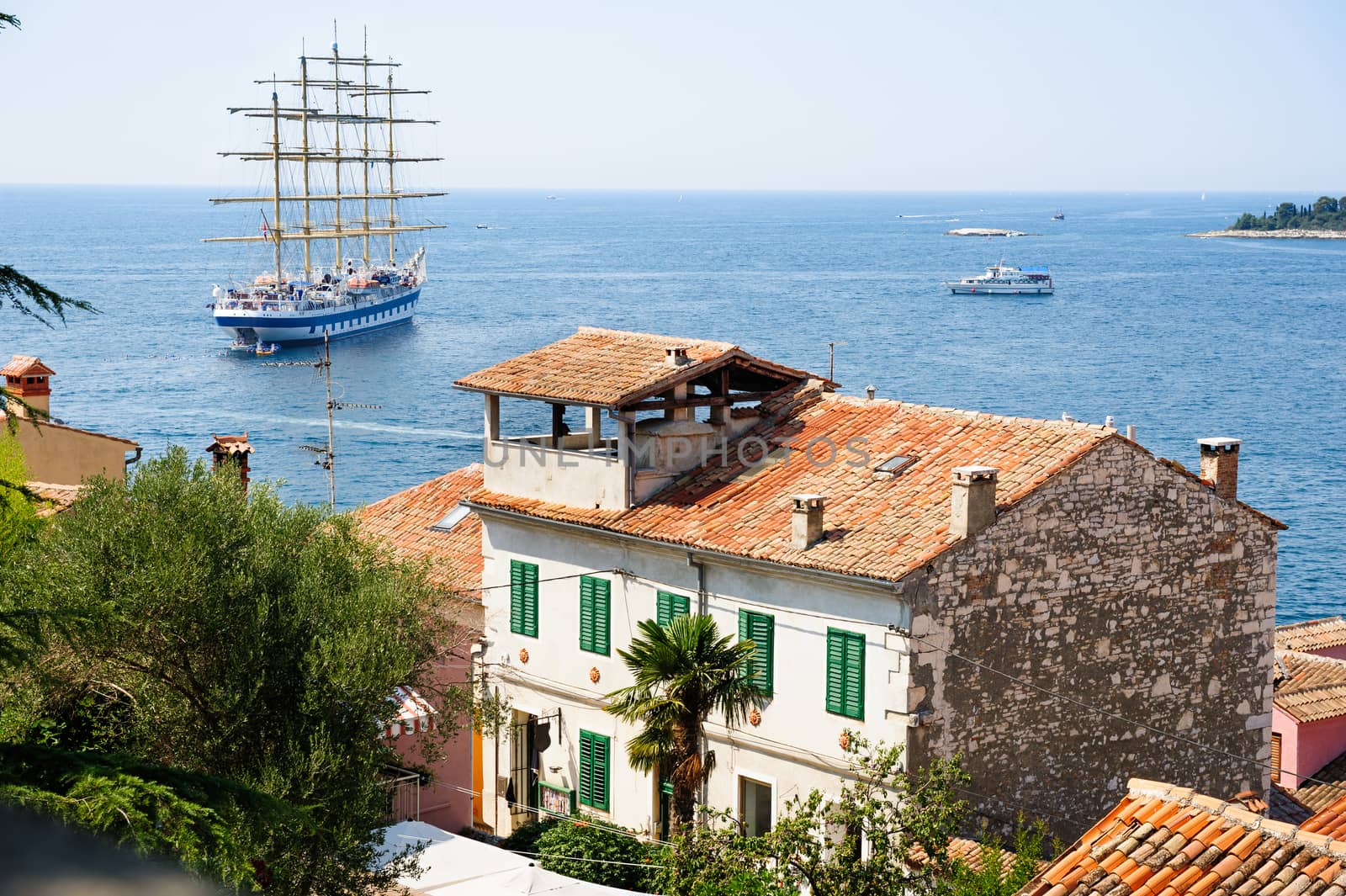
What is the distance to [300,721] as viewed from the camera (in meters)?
16.6

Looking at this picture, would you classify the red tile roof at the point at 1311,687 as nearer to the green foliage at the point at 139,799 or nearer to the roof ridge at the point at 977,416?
the roof ridge at the point at 977,416

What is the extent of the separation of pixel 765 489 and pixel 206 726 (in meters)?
10.7

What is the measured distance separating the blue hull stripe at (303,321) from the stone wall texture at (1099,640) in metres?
109

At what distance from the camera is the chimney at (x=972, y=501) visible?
20.7 metres

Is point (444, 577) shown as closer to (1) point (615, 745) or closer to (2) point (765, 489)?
(1) point (615, 745)

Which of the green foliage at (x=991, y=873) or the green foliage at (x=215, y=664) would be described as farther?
the green foliage at (x=991, y=873)

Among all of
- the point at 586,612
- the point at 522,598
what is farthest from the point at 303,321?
the point at 586,612

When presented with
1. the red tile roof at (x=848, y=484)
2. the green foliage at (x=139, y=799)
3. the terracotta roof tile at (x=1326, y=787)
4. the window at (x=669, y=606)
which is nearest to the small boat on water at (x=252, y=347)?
the red tile roof at (x=848, y=484)

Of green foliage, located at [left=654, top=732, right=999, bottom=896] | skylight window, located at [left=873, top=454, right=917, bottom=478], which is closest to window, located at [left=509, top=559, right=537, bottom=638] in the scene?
skylight window, located at [left=873, top=454, right=917, bottom=478]

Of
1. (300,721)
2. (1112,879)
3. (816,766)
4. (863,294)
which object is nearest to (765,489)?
(816,766)

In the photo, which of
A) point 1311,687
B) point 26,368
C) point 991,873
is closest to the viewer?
point 991,873

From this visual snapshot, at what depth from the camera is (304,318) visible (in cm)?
12850

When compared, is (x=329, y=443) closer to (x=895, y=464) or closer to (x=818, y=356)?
(x=895, y=464)

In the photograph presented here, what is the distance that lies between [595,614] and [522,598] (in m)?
1.80
